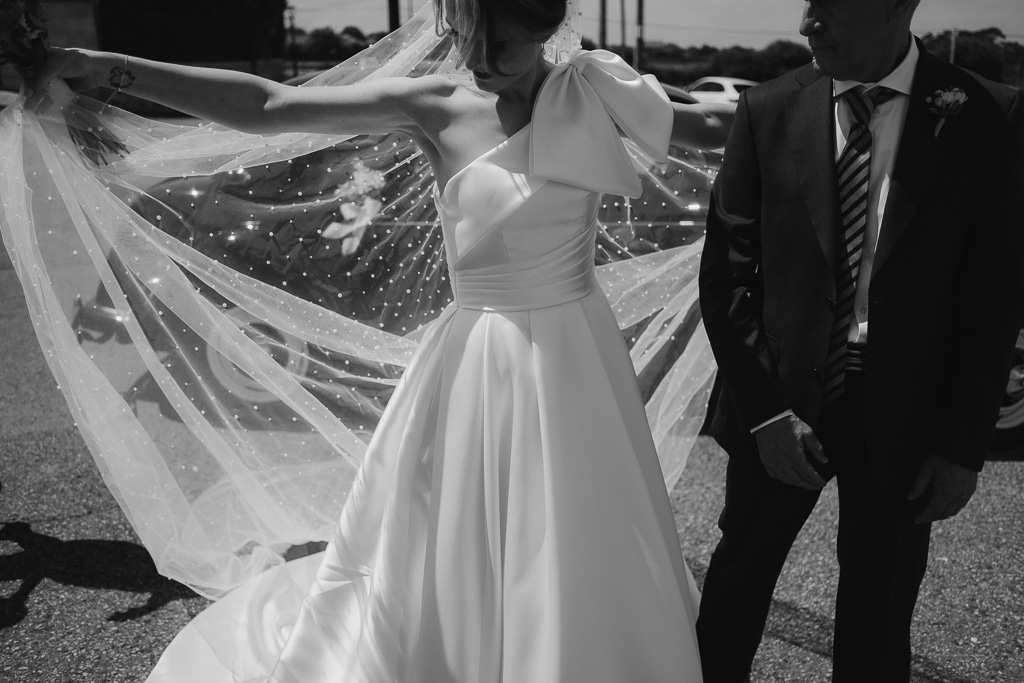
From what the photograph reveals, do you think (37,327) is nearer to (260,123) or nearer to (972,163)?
(260,123)

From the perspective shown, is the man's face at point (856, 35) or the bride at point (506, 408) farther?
the bride at point (506, 408)

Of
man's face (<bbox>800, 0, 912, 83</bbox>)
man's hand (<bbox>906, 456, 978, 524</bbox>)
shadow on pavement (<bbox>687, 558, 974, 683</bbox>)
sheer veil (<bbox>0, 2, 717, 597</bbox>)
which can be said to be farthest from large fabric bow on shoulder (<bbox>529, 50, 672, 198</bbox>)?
shadow on pavement (<bbox>687, 558, 974, 683</bbox>)

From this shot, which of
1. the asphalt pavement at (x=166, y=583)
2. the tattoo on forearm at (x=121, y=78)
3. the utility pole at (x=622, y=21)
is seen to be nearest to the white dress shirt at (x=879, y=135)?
the asphalt pavement at (x=166, y=583)

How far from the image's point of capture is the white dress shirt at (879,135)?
5.90 feet

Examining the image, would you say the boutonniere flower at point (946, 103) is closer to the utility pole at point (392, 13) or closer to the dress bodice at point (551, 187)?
the dress bodice at point (551, 187)

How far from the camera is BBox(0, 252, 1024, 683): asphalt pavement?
2.68 m

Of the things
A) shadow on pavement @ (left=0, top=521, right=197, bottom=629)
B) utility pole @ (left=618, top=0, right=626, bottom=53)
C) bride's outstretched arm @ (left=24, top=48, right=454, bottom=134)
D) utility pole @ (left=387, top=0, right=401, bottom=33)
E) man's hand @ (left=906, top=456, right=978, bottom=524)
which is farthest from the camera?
utility pole @ (left=618, top=0, right=626, bottom=53)

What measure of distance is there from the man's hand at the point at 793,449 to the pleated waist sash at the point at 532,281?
1.84 ft

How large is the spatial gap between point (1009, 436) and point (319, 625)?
11.8 ft

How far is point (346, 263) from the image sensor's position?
2.85 meters

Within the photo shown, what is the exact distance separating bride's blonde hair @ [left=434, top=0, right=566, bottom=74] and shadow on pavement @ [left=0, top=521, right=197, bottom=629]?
2.18 m

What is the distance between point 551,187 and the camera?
6.53ft

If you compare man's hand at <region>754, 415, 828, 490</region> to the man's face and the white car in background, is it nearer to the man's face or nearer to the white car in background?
the man's face

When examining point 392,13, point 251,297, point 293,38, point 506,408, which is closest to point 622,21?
point 392,13
